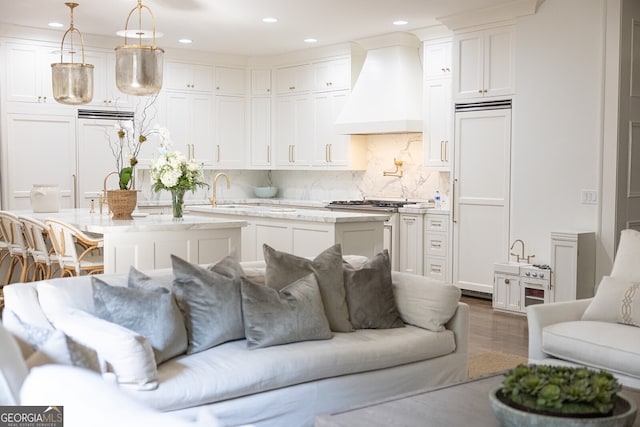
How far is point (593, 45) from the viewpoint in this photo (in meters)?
6.00

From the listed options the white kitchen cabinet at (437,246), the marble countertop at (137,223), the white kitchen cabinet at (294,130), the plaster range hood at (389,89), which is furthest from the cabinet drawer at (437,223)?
the marble countertop at (137,223)

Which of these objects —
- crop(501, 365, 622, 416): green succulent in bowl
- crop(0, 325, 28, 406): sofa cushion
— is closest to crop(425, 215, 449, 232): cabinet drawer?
crop(501, 365, 622, 416): green succulent in bowl

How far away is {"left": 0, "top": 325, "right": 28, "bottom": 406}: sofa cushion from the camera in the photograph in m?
1.80

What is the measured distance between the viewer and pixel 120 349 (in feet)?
8.84

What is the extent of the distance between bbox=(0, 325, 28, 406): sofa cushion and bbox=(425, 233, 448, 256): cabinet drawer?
19.0 feet

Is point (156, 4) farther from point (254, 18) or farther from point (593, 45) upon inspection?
point (593, 45)

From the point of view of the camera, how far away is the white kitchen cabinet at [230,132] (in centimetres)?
946

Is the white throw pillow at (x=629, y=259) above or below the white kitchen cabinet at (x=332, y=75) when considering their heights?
below

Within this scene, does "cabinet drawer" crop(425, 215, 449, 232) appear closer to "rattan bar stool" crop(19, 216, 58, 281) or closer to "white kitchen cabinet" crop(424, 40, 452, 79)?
"white kitchen cabinet" crop(424, 40, 452, 79)

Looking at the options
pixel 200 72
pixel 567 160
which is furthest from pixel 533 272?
pixel 200 72

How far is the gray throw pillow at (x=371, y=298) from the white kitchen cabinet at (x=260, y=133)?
19.4 feet

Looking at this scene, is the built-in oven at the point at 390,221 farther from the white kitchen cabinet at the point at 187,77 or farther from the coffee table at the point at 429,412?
the coffee table at the point at 429,412

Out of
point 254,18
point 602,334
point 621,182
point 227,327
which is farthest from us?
point 254,18

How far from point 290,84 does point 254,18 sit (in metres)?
2.12
